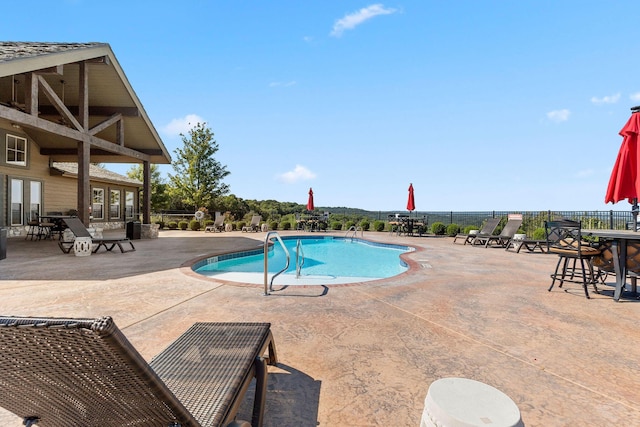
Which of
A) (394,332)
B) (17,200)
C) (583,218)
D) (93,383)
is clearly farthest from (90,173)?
(583,218)

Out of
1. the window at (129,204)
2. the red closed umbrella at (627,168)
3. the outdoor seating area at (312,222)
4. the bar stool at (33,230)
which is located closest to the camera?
the red closed umbrella at (627,168)

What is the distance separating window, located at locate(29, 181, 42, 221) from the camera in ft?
41.5

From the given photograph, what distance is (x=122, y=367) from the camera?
0.94m

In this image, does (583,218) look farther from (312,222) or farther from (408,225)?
(312,222)

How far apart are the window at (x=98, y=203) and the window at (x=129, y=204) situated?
205 centimetres

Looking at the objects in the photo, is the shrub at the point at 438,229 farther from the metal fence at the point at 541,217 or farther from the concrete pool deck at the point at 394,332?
the concrete pool deck at the point at 394,332

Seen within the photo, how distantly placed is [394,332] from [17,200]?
50.4ft

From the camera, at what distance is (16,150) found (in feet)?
38.9

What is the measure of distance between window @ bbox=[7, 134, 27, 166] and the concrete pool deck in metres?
8.45

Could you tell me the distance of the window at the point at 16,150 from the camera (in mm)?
11580

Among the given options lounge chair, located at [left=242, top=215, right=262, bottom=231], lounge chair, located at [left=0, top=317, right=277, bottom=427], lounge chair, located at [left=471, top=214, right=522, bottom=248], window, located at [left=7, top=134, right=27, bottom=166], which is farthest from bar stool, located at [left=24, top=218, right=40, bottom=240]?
lounge chair, located at [left=471, top=214, right=522, bottom=248]

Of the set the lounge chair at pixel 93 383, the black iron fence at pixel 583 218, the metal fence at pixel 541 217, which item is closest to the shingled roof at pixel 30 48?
the lounge chair at pixel 93 383

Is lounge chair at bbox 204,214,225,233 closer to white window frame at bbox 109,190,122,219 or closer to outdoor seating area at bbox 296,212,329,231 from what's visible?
outdoor seating area at bbox 296,212,329,231

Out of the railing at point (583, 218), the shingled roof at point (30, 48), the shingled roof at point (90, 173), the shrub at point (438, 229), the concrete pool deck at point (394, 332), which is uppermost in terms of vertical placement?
the shingled roof at point (30, 48)
